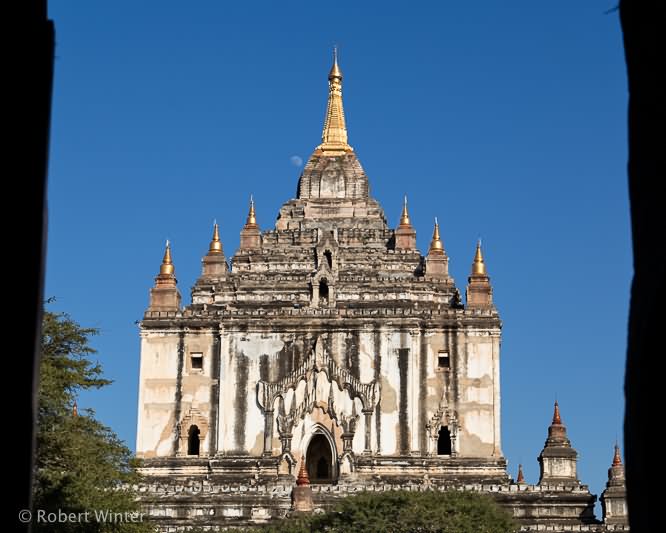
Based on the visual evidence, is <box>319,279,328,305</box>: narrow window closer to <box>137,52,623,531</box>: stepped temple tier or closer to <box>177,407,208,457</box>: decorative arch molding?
<box>137,52,623,531</box>: stepped temple tier

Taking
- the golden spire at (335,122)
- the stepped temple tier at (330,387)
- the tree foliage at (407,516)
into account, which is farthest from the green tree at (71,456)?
the golden spire at (335,122)

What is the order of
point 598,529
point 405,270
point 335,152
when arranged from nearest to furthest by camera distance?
point 598,529 < point 405,270 < point 335,152

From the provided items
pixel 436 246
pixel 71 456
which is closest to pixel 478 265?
pixel 436 246

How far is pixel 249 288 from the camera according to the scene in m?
57.7

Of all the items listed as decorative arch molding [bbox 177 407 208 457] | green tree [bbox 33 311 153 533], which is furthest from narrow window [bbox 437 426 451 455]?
green tree [bbox 33 311 153 533]

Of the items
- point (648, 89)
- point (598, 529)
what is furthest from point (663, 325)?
point (598, 529)

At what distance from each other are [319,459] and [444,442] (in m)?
4.85

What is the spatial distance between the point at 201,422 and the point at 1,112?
49.1 metres

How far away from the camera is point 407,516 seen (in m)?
40.8

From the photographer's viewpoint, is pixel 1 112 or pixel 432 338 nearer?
pixel 1 112

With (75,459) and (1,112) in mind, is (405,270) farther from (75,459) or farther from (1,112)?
(1,112)

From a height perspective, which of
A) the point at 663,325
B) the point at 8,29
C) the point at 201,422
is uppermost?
the point at 201,422

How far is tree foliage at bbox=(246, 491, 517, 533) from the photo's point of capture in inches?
1602

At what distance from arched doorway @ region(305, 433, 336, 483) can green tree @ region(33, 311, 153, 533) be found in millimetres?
19085
